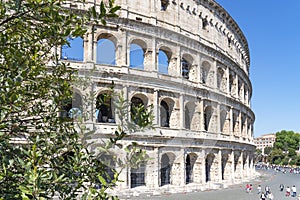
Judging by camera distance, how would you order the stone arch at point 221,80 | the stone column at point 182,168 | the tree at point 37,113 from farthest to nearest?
the stone arch at point 221,80, the stone column at point 182,168, the tree at point 37,113

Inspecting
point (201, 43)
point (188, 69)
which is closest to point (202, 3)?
point (201, 43)

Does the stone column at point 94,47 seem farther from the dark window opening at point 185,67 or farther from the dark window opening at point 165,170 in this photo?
the dark window opening at point 165,170

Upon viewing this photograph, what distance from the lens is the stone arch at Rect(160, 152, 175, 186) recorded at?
19359mm

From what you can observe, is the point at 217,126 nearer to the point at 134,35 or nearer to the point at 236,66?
the point at 236,66

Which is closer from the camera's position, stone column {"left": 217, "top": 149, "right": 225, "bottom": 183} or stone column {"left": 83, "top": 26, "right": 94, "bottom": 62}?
stone column {"left": 83, "top": 26, "right": 94, "bottom": 62}

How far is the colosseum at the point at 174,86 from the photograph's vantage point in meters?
17.7

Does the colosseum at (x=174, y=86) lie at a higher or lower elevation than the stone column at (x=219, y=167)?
higher

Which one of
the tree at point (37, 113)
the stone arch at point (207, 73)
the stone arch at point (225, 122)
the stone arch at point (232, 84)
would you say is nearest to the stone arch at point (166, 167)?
the stone arch at point (207, 73)

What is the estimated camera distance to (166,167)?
19.7 m

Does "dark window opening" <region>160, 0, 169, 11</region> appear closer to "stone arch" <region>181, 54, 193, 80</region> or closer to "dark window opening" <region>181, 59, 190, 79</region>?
"stone arch" <region>181, 54, 193, 80</region>

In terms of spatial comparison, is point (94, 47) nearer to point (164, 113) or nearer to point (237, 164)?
point (164, 113)

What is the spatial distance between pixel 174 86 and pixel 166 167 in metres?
5.15

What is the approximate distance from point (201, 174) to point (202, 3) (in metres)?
12.4

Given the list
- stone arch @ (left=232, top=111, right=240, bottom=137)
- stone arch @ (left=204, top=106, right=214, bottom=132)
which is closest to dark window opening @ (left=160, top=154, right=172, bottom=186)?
stone arch @ (left=204, top=106, right=214, bottom=132)
